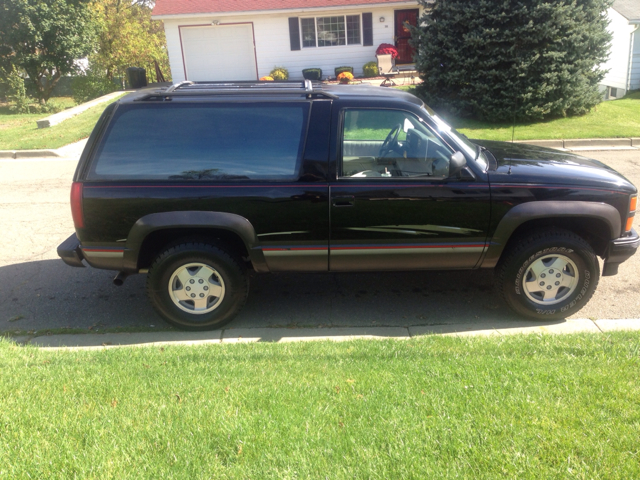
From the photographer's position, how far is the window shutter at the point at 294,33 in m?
23.9

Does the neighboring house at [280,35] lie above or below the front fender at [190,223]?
above

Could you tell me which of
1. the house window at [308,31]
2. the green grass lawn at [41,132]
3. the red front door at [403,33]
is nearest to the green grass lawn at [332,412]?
the green grass lawn at [41,132]

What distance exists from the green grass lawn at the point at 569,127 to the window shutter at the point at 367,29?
33.7ft

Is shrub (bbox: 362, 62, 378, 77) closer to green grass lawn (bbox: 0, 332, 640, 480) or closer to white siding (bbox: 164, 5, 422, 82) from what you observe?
white siding (bbox: 164, 5, 422, 82)

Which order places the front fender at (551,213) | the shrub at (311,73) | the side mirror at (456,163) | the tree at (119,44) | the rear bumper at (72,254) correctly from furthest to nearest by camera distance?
the tree at (119,44)
the shrub at (311,73)
the rear bumper at (72,254)
the front fender at (551,213)
the side mirror at (456,163)

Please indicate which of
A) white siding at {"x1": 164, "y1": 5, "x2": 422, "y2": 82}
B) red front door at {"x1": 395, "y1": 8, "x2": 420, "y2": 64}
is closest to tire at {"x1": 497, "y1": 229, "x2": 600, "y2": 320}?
red front door at {"x1": 395, "y1": 8, "x2": 420, "y2": 64}

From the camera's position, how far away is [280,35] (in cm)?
2419

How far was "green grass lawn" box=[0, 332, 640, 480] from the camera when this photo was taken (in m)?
2.85

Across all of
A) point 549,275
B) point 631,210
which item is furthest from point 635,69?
point 549,275

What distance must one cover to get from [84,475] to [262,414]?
38.8 inches

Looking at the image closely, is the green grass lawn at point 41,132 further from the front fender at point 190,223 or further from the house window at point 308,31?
the front fender at point 190,223

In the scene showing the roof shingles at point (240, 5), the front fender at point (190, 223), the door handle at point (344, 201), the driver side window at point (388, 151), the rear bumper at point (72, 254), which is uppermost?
the roof shingles at point (240, 5)

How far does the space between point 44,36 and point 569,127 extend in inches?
768

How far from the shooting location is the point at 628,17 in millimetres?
19516
